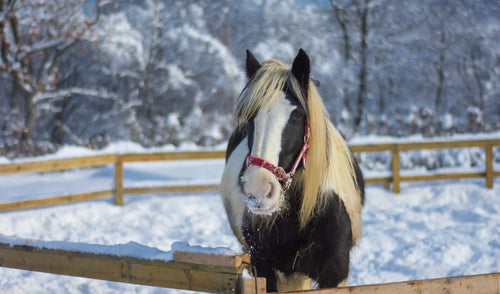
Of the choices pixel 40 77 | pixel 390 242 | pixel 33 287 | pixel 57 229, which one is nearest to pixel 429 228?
pixel 390 242

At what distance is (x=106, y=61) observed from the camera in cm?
1920

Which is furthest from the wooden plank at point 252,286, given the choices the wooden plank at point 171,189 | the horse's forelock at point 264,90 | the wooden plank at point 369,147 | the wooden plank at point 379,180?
the wooden plank at point 379,180

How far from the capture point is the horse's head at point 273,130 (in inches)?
76.4

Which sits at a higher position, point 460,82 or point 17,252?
point 17,252

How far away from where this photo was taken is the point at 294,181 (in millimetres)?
2447

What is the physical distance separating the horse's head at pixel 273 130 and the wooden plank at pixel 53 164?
550 cm

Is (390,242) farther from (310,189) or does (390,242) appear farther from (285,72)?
(285,72)

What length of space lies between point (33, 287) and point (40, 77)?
13.4 meters

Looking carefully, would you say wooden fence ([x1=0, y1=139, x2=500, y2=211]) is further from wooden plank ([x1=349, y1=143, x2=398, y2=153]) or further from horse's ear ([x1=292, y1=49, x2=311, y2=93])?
horse's ear ([x1=292, y1=49, x2=311, y2=93])

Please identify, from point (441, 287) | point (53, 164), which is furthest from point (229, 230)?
point (441, 287)

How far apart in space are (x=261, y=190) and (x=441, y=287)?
96cm

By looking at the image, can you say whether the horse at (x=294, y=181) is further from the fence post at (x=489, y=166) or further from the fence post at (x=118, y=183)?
the fence post at (x=489, y=166)

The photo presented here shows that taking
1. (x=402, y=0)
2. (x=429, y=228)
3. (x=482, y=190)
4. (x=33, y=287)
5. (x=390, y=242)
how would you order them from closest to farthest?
(x=33, y=287)
(x=390, y=242)
(x=429, y=228)
(x=482, y=190)
(x=402, y=0)

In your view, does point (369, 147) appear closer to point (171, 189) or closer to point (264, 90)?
point (171, 189)
